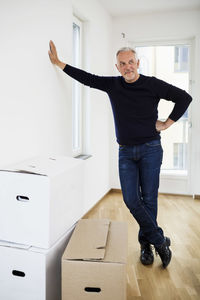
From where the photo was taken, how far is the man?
216 centimetres

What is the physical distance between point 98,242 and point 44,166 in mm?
473

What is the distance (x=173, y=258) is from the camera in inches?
96.2

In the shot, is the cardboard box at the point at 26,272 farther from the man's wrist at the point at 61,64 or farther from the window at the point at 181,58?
the window at the point at 181,58

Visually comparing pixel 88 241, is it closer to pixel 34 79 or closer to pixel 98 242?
pixel 98 242

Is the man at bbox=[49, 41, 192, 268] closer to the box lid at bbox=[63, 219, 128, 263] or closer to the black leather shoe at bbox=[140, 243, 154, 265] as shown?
the black leather shoe at bbox=[140, 243, 154, 265]

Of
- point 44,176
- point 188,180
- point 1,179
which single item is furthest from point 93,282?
point 188,180

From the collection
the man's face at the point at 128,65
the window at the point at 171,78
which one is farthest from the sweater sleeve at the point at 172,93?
the window at the point at 171,78

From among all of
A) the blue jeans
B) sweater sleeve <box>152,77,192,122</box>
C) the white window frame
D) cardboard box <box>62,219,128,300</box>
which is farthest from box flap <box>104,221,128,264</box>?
the white window frame

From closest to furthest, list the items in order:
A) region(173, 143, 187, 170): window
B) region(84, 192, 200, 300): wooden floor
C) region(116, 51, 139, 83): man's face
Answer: region(84, 192, 200, 300): wooden floor < region(116, 51, 139, 83): man's face < region(173, 143, 187, 170): window

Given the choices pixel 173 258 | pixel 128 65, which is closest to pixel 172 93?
pixel 128 65

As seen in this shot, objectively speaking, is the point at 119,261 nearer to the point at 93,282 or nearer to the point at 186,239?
the point at 93,282

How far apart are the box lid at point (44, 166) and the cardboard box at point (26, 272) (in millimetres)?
347

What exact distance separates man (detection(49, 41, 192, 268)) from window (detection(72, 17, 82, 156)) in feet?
4.00

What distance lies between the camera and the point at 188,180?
447 cm
